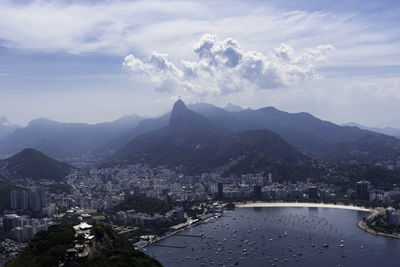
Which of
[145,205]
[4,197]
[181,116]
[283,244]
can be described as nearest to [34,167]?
[4,197]

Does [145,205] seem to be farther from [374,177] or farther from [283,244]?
[374,177]

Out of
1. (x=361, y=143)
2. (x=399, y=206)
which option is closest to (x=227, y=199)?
(x=399, y=206)

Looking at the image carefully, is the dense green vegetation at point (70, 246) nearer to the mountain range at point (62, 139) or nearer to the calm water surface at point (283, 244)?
the calm water surface at point (283, 244)

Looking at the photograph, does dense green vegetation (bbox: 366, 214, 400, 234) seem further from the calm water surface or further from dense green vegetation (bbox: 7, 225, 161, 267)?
dense green vegetation (bbox: 7, 225, 161, 267)

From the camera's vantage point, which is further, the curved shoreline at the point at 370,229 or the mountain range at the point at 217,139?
the mountain range at the point at 217,139

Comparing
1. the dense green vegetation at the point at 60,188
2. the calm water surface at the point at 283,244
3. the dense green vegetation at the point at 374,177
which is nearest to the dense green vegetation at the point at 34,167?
the dense green vegetation at the point at 60,188

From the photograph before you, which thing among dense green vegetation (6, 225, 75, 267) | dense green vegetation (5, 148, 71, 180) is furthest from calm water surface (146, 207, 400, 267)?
dense green vegetation (5, 148, 71, 180)
